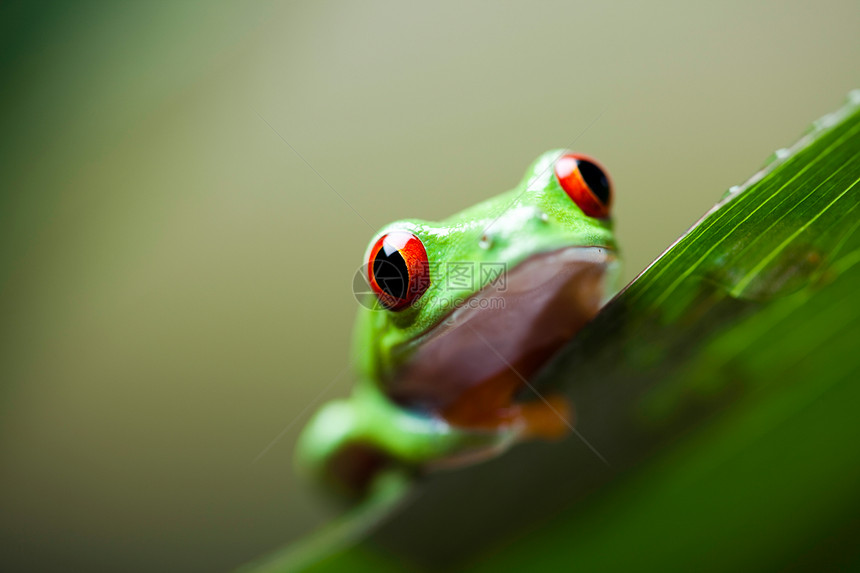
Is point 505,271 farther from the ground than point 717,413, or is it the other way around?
point 505,271

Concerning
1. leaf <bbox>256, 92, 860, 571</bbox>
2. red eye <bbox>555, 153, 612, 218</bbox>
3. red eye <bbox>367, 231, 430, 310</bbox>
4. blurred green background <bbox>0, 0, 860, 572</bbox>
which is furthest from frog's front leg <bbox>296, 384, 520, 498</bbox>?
blurred green background <bbox>0, 0, 860, 572</bbox>

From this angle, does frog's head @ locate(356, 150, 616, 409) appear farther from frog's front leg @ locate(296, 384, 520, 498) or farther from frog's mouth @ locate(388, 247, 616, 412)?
frog's front leg @ locate(296, 384, 520, 498)

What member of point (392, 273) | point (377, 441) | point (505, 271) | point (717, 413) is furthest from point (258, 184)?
point (717, 413)

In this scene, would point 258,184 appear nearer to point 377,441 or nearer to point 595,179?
point 377,441

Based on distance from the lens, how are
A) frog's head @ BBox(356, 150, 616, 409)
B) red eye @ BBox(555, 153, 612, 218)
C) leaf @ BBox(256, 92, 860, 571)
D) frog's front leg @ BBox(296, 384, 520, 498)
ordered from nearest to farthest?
1. leaf @ BBox(256, 92, 860, 571)
2. frog's head @ BBox(356, 150, 616, 409)
3. red eye @ BBox(555, 153, 612, 218)
4. frog's front leg @ BBox(296, 384, 520, 498)

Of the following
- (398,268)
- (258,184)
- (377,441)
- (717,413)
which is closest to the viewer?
(717,413)

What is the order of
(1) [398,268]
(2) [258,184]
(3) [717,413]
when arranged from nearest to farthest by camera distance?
(3) [717,413] < (1) [398,268] < (2) [258,184]

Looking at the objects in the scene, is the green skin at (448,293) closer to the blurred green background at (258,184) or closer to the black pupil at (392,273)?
the black pupil at (392,273)

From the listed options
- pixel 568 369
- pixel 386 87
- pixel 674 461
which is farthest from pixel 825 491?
pixel 386 87

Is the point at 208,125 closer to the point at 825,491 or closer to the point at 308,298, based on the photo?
the point at 308,298
